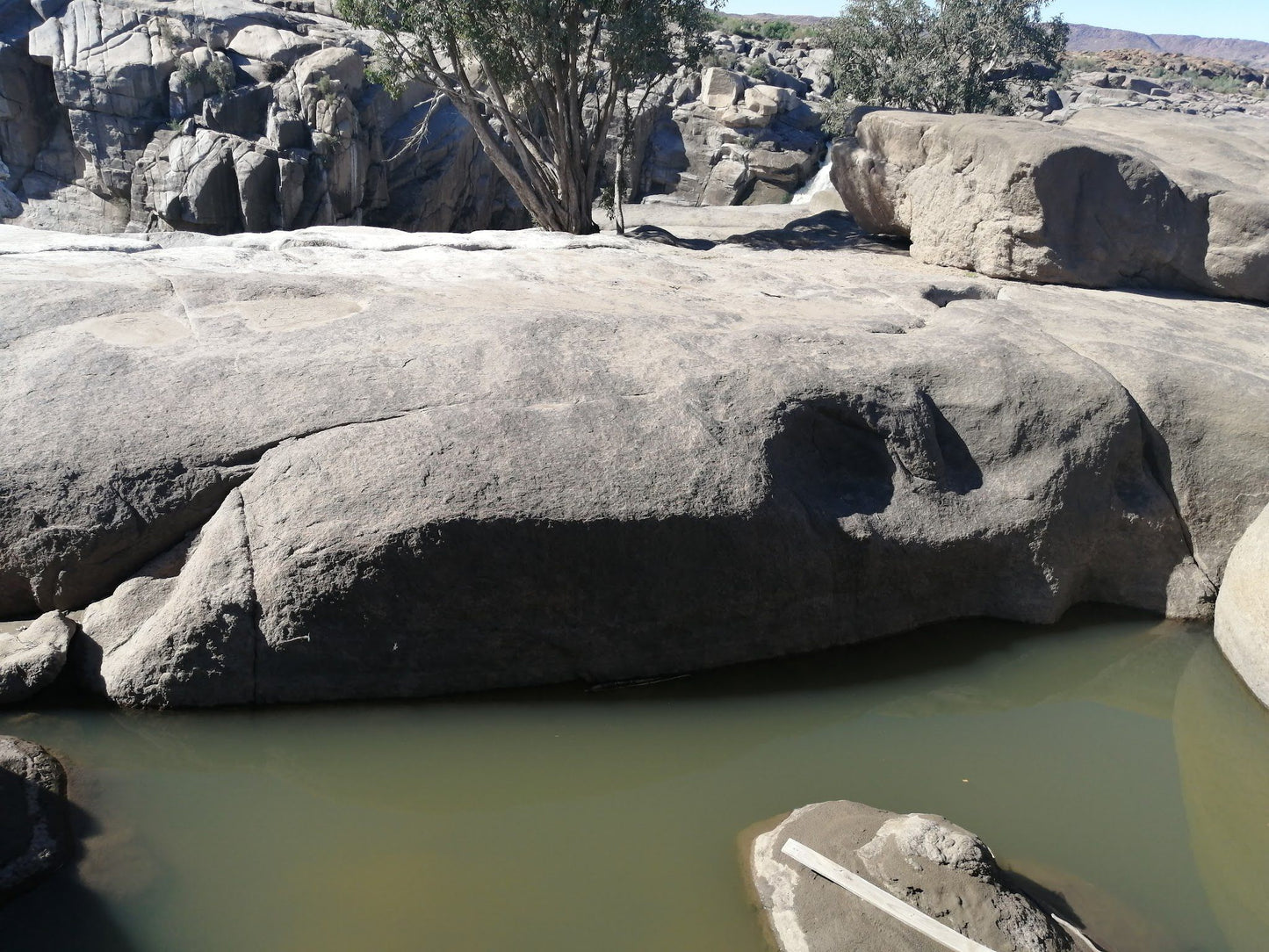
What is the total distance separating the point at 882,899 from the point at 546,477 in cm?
205

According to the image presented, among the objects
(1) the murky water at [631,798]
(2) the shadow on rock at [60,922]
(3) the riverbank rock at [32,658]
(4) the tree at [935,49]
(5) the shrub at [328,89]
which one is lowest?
(1) the murky water at [631,798]

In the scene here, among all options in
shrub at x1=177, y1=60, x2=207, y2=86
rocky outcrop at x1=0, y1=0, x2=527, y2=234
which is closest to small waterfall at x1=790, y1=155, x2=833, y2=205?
rocky outcrop at x1=0, y1=0, x2=527, y2=234

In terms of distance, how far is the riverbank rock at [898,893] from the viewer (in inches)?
118

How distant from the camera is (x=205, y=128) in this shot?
21.8m

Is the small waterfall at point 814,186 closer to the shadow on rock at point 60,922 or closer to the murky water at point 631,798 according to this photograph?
the murky water at point 631,798

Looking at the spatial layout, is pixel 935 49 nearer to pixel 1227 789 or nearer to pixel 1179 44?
A: pixel 1227 789

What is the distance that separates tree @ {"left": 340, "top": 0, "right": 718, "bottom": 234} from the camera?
10789 millimetres

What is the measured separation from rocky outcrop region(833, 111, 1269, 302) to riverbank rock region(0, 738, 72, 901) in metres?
7.00

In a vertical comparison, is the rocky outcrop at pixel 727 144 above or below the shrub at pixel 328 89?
below

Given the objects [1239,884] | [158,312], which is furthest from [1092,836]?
[158,312]

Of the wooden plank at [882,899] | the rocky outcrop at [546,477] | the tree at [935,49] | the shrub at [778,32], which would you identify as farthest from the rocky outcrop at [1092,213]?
the shrub at [778,32]

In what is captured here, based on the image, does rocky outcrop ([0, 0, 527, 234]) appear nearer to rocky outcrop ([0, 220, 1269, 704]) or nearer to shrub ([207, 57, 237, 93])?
shrub ([207, 57, 237, 93])

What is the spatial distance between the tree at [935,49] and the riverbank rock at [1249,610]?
14836mm

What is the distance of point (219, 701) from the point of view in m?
4.13
